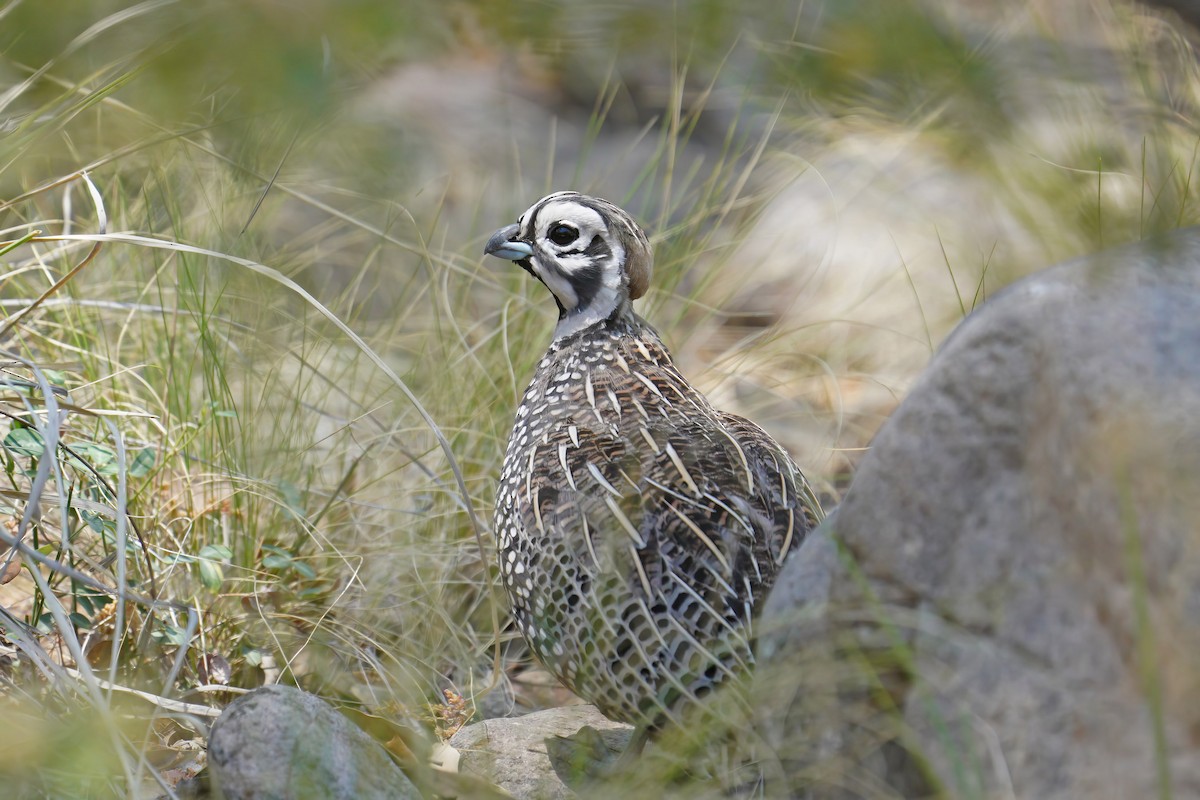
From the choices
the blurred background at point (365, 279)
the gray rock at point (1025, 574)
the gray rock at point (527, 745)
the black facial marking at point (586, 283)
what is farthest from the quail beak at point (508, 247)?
the gray rock at point (1025, 574)

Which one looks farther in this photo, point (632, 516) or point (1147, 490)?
point (632, 516)

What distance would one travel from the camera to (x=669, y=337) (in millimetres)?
5727

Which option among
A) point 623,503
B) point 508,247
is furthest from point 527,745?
point 508,247

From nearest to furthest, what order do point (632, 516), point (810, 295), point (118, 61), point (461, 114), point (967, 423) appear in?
point (967, 423) → point (118, 61) → point (632, 516) → point (810, 295) → point (461, 114)

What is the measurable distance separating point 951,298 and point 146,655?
162 inches

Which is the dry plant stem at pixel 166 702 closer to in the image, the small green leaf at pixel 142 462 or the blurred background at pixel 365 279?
the blurred background at pixel 365 279

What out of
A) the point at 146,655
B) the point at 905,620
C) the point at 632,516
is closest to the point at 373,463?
the point at 146,655

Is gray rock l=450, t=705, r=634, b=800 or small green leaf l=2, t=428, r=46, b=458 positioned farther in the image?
gray rock l=450, t=705, r=634, b=800

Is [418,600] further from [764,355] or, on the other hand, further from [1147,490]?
[1147,490]

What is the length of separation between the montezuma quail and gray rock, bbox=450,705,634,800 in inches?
10.1

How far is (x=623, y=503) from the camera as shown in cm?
329

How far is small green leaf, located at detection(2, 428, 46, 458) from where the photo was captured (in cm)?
320

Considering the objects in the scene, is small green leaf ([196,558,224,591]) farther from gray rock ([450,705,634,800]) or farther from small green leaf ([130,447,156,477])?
gray rock ([450,705,634,800])

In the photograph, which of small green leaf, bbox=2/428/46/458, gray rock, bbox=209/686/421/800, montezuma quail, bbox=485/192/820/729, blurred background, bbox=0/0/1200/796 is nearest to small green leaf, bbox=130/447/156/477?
blurred background, bbox=0/0/1200/796
